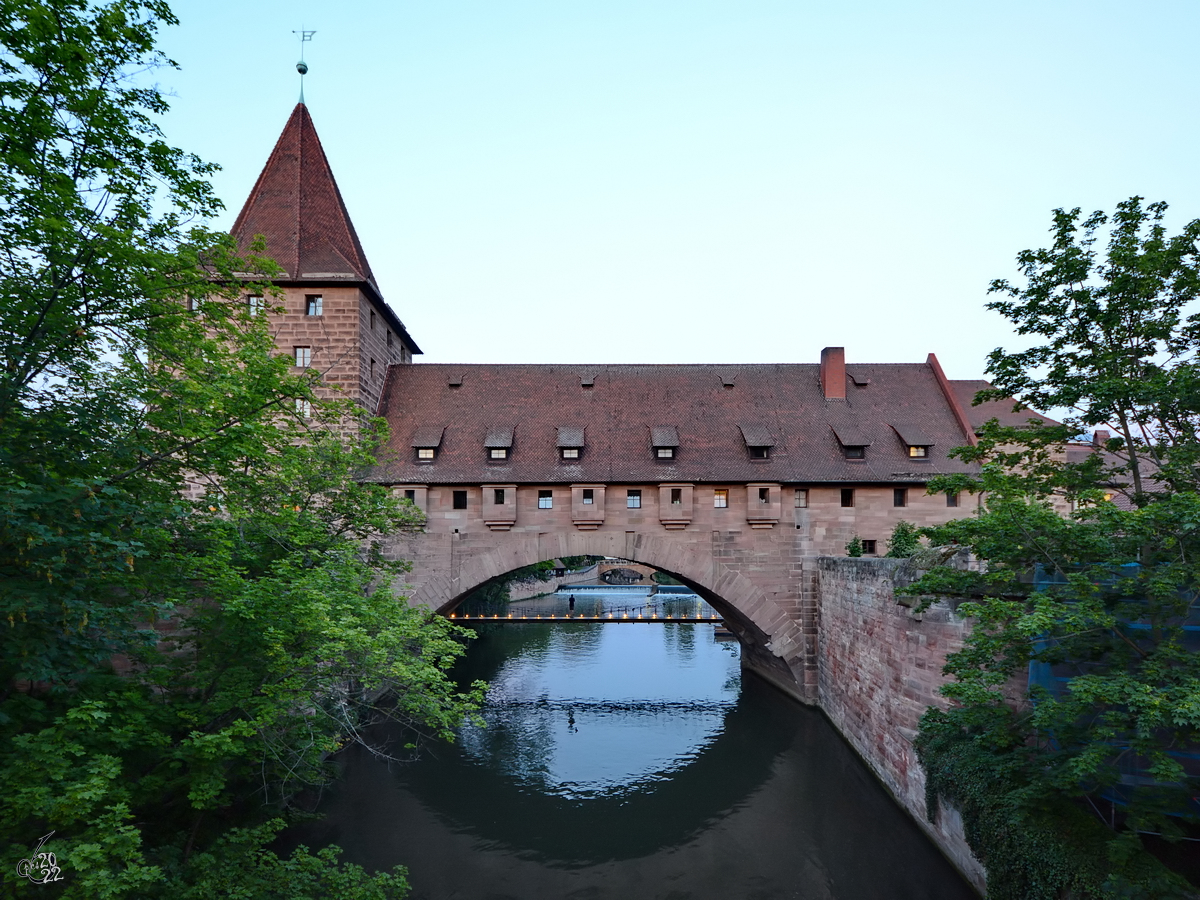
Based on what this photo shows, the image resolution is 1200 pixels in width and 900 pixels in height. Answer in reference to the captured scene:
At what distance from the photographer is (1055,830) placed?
7.25 meters

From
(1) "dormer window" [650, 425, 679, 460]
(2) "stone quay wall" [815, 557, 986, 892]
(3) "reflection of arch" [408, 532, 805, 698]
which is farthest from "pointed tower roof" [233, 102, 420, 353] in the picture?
(2) "stone quay wall" [815, 557, 986, 892]

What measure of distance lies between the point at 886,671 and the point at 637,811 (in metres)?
5.95

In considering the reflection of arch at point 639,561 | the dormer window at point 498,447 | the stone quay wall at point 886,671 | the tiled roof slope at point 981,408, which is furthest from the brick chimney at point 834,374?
the dormer window at point 498,447

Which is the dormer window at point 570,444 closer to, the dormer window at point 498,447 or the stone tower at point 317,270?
the dormer window at point 498,447

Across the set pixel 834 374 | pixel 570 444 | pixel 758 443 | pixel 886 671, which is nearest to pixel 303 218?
pixel 570 444

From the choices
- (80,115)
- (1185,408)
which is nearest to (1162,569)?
(1185,408)

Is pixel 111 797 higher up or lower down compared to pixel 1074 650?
lower down

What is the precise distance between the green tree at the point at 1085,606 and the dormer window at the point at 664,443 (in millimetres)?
9215

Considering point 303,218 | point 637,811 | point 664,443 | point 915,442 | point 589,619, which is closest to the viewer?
point 637,811

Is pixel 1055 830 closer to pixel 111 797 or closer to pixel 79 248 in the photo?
pixel 111 797

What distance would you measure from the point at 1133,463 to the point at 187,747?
12.8m

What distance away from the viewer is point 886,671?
43.2 ft

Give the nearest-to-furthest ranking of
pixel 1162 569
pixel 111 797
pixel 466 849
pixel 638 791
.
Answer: pixel 1162 569, pixel 111 797, pixel 466 849, pixel 638 791

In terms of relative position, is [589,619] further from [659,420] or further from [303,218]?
[303,218]
